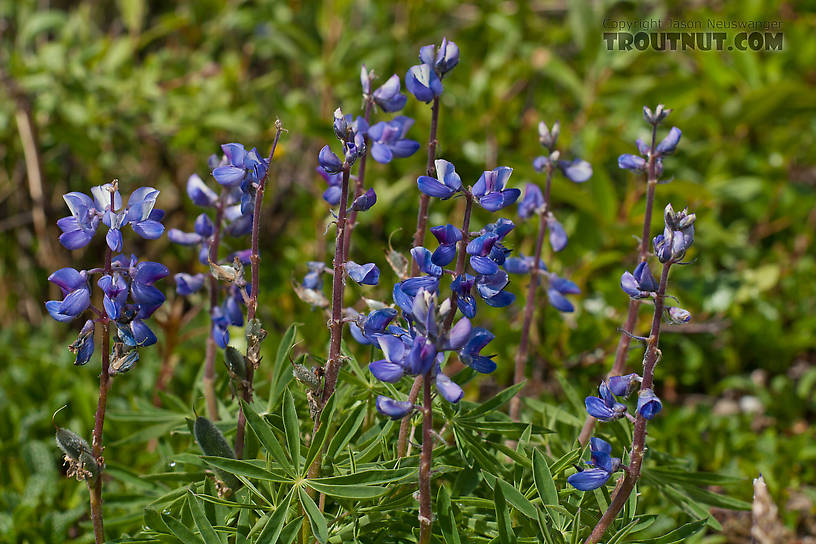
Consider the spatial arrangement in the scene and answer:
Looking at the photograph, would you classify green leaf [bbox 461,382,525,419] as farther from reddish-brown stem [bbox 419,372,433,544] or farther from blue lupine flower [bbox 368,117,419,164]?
blue lupine flower [bbox 368,117,419,164]

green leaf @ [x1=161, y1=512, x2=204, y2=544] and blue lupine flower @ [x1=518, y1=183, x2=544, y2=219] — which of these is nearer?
green leaf @ [x1=161, y1=512, x2=204, y2=544]

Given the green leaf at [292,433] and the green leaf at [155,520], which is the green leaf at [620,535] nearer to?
the green leaf at [292,433]

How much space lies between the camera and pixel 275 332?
364 cm

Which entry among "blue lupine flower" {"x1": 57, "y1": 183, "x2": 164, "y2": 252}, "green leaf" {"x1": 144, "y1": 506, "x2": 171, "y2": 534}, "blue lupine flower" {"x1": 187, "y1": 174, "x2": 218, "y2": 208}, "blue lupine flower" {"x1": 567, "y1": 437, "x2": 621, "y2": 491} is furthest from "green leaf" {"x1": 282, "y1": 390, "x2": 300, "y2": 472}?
"blue lupine flower" {"x1": 187, "y1": 174, "x2": 218, "y2": 208}

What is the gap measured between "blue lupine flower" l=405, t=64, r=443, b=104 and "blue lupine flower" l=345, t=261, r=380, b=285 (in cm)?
43

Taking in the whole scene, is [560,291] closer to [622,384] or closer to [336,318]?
[622,384]

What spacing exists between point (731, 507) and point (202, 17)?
171 inches

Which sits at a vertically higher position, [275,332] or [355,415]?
[355,415]

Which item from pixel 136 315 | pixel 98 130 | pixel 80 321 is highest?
pixel 136 315

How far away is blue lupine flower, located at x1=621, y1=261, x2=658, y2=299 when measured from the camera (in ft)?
5.29

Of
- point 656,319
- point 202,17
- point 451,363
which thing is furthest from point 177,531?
point 202,17

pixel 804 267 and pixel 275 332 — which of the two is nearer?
pixel 275 332

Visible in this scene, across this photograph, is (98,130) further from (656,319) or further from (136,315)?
(656,319)

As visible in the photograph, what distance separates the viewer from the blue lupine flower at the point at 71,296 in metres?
1.65
